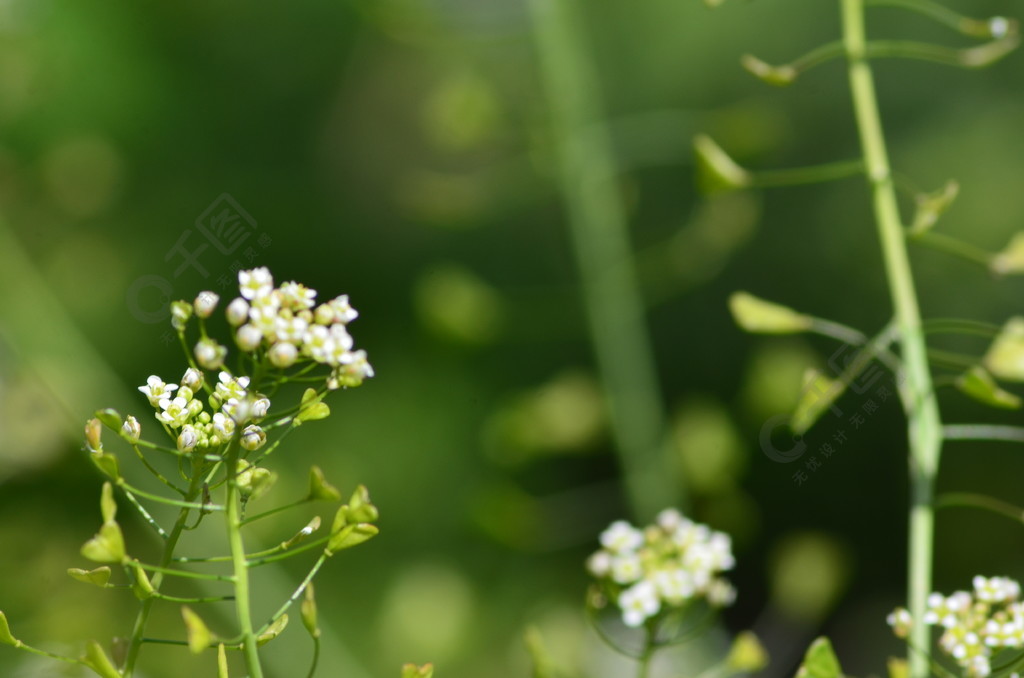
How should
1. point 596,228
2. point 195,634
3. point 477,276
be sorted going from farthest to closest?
point 477,276 < point 596,228 < point 195,634

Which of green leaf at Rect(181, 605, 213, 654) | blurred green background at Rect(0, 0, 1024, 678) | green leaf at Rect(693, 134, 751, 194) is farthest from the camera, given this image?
blurred green background at Rect(0, 0, 1024, 678)

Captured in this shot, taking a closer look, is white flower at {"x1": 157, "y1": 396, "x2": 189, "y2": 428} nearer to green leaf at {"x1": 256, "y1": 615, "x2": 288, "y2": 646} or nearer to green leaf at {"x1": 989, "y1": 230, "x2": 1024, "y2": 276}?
green leaf at {"x1": 256, "y1": 615, "x2": 288, "y2": 646}

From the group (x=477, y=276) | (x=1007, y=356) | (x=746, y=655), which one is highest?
(x=1007, y=356)

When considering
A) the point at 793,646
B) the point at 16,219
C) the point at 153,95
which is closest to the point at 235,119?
the point at 153,95

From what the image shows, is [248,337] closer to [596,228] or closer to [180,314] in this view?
[180,314]

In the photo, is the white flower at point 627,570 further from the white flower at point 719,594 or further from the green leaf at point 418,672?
the green leaf at point 418,672

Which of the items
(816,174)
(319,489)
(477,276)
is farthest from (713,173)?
(477,276)

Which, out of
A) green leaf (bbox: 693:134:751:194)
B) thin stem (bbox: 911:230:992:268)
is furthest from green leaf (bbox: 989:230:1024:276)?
green leaf (bbox: 693:134:751:194)
